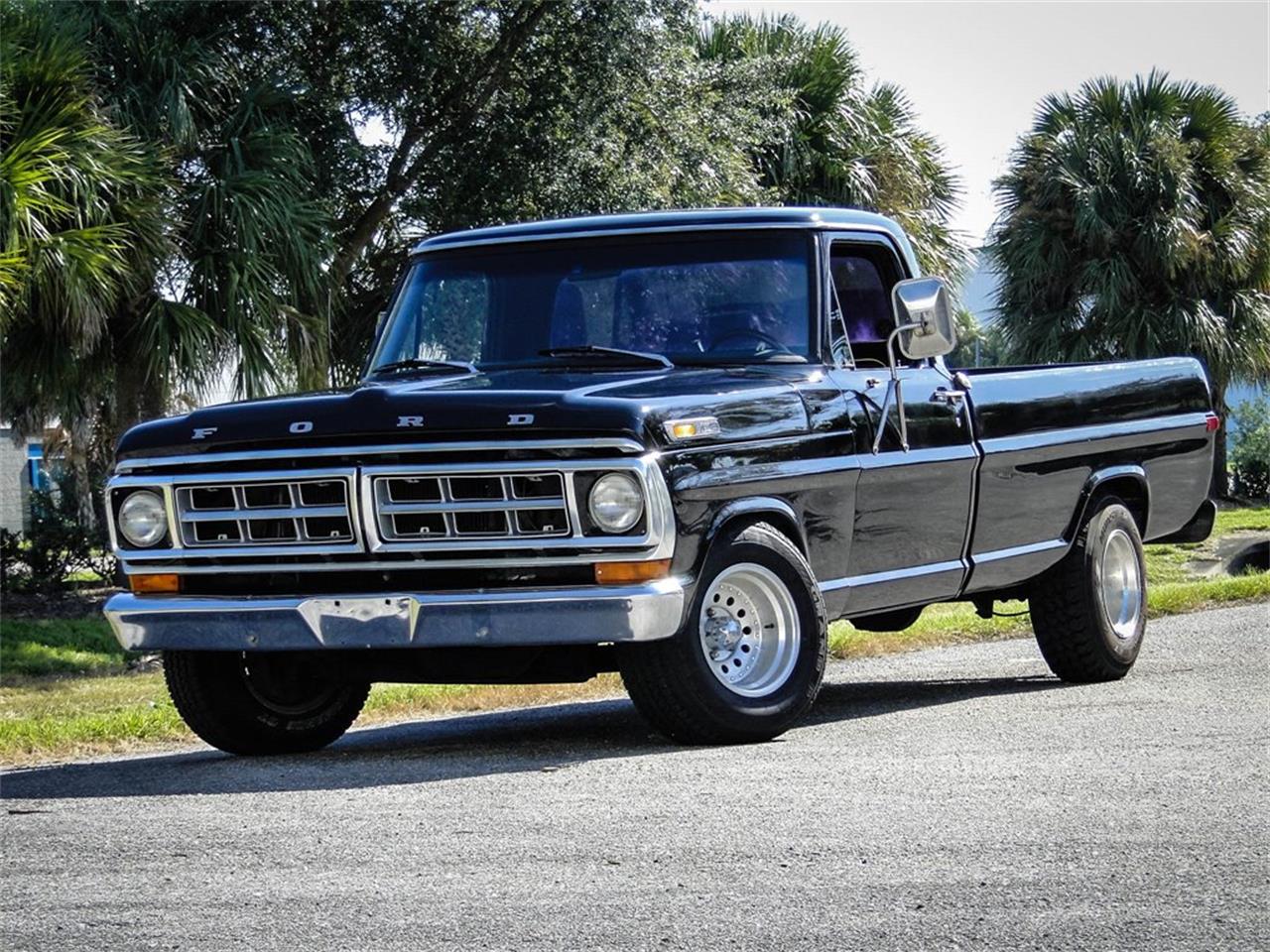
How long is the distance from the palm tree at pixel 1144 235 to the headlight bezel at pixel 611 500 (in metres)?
23.1

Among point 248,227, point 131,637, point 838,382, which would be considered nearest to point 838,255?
point 838,382

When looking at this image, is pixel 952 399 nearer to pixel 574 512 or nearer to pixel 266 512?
pixel 574 512

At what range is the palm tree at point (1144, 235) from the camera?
29422 mm

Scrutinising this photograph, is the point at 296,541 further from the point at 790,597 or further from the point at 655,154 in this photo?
the point at 655,154

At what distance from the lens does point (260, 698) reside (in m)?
8.12

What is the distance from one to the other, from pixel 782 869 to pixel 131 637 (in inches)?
136

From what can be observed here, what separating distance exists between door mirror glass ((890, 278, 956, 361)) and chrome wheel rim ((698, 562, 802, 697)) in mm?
1493

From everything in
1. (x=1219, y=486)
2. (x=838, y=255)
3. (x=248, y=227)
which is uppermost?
(x=248, y=227)

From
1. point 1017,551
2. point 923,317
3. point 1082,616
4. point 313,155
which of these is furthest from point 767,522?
point 313,155

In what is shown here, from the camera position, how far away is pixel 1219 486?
3647 centimetres

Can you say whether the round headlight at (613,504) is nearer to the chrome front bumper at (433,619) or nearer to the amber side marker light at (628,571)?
the amber side marker light at (628,571)

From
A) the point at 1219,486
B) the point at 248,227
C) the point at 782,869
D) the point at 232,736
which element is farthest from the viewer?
the point at 1219,486

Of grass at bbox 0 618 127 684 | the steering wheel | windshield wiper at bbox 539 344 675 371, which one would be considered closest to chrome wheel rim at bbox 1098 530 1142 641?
the steering wheel

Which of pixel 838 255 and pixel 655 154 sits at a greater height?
pixel 655 154
